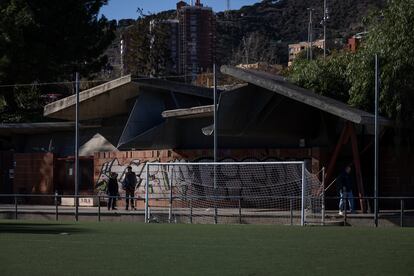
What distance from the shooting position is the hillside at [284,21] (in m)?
135

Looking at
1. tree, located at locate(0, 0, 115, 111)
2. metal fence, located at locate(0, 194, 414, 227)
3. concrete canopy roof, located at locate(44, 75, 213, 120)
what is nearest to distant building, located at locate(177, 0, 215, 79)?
tree, located at locate(0, 0, 115, 111)

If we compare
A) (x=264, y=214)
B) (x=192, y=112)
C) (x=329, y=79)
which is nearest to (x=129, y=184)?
(x=192, y=112)

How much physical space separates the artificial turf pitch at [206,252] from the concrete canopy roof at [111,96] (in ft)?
55.7

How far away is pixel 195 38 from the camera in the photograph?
100 metres

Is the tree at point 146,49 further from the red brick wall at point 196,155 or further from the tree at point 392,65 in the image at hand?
the tree at point 392,65

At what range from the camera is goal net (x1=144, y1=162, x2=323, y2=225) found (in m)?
29.9

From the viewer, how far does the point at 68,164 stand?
44.7m

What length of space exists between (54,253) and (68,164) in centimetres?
2862

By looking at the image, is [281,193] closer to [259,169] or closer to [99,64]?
[259,169]

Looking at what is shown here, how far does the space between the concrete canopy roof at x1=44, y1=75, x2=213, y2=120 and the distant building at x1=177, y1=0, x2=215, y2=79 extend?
54.1m

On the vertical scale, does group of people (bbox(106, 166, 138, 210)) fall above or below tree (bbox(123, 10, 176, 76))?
below

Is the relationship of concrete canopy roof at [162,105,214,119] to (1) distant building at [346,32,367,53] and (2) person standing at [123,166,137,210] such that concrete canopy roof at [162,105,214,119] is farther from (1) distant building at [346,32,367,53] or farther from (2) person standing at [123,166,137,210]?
(1) distant building at [346,32,367,53]

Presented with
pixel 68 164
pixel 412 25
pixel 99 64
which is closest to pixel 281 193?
pixel 412 25

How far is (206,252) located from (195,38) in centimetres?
8514
